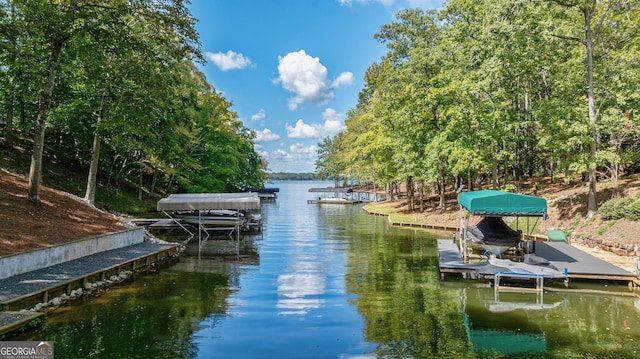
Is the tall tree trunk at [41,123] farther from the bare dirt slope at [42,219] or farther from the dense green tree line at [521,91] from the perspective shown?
the dense green tree line at [521,91]

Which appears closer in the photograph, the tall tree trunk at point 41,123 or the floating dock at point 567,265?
the floating dock at point 567,265

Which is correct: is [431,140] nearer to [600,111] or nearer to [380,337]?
[600,111]

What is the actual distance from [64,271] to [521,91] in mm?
30840

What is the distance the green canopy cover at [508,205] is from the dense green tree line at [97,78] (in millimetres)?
14553

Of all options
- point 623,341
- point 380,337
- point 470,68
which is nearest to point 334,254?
point 380,337

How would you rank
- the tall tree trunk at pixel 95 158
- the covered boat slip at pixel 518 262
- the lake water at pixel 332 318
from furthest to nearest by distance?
the tall tree trunk at pixel 95 158, the covered boat slip at pixel 518 262, the lake water at pixel 332 318

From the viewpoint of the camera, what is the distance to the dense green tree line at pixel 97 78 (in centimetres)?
1627

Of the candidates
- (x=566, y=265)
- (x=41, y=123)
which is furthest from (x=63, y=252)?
(x=566, y=265)

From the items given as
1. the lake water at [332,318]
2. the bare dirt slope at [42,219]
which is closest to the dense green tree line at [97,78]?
the bare dirt slope at [42,219]

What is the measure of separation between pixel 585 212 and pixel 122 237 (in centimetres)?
2589

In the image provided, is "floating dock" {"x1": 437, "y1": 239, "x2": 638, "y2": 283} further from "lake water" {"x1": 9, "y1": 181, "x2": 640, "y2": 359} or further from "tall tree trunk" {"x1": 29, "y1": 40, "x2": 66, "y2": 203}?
"tall tree trunk" {"x1": 29, "y1": 40, "x2": 66, "y2": 203}

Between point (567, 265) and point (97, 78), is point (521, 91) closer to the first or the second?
point (567, 265)

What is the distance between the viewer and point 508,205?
15750mm

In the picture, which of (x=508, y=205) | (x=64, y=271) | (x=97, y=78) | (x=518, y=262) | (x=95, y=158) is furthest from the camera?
(x=95, y=158)
